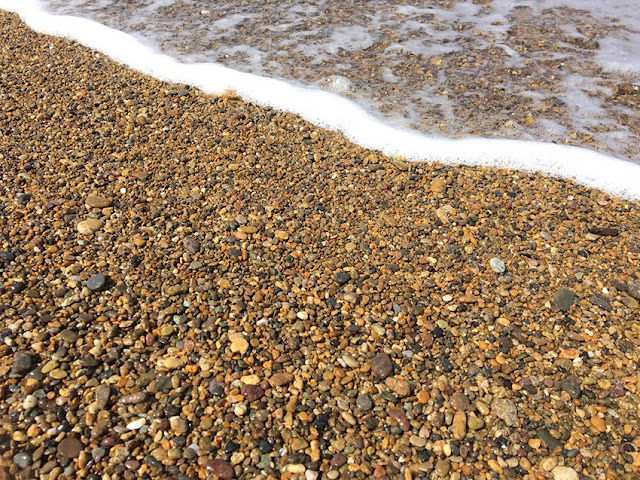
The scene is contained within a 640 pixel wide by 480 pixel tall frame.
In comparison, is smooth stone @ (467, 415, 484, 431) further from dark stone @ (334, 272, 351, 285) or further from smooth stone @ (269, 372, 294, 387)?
dark stone @ (334, 272, 351, 285)

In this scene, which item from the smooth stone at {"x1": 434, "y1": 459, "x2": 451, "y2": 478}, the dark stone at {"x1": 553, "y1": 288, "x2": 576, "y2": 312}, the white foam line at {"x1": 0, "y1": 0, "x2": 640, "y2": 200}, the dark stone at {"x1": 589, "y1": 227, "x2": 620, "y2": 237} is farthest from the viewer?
the white foam line at {"x1": 0, "y1": 0, "x2": 640, "y2": 200}

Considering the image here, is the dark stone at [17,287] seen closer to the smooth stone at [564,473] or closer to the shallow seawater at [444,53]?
the smooth stone at [564,473]

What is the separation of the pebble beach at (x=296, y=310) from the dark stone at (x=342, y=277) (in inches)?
0.5

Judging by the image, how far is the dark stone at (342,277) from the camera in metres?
2.80

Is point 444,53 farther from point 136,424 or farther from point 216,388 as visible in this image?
point 136,424

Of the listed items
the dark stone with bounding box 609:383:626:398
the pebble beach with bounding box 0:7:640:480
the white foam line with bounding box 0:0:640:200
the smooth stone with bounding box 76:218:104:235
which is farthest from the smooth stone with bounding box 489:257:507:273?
the smooth stone with bounding box 76:218:104:235

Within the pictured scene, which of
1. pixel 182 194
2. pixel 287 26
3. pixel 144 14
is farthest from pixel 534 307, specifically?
pixel 144 14

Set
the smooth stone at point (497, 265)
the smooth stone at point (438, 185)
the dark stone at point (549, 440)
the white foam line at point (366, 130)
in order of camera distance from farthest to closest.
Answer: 1. the white foam line at point (366, 130)
2. the smooth stone at point (438, 185)
3. the smooth stone at point (497, 265)
4. the dark stone at point (549, 440)

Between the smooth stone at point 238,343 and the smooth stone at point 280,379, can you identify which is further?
the smooth stone at point 238,343

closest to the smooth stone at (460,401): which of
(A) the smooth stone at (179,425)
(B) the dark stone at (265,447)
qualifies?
(B) the dark stone at (265,447)

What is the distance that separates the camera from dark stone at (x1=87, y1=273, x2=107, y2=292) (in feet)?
8.54

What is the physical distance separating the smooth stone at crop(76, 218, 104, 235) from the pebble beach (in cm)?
1

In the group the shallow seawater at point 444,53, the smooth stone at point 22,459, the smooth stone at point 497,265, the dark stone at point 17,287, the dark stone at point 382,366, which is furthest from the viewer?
the shallow seawater at point 444,53

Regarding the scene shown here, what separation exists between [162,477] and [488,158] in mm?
3115
